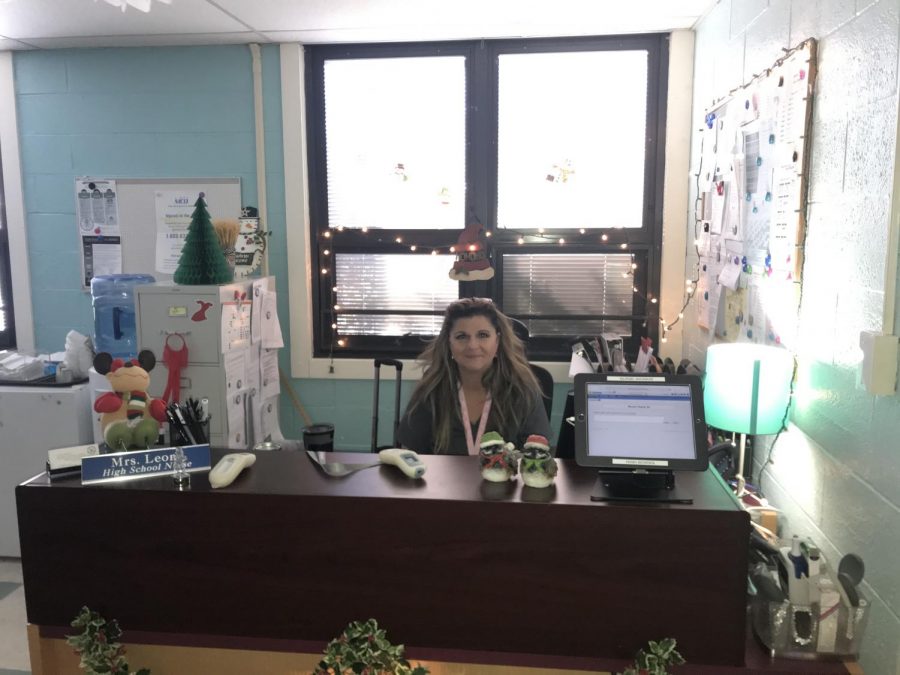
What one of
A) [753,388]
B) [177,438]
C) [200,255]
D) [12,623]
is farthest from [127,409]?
[12,623]

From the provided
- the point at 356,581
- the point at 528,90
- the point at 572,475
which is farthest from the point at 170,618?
the point at 528,90

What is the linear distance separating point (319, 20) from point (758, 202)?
6.82 feet

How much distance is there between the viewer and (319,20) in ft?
10.8

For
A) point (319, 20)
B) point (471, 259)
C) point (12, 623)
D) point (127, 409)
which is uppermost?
point (319, 20)

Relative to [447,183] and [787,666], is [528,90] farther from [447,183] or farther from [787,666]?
[787,666]

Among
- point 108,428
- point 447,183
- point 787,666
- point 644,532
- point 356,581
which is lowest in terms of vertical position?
Result: point 787,666

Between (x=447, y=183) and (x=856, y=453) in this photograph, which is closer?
(x=856, y=453)

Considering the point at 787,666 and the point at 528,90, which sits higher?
the point at 528,90

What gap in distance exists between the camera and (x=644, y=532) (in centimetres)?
129

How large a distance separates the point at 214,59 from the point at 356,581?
3.21 meters

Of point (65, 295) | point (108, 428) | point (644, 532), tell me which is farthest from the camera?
point (65, 295)

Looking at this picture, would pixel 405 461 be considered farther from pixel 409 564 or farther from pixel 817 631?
pixel 817 631

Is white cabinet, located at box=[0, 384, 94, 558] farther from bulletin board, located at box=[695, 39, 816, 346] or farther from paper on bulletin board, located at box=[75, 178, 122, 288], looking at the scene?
bulletin board, located at box=[695, 39, 816, 346]

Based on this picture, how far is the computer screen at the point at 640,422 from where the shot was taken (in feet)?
4.53
